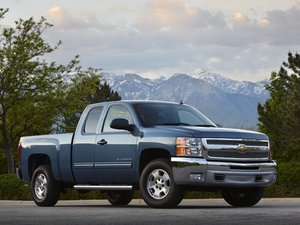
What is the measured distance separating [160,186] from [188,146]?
89 centimetres

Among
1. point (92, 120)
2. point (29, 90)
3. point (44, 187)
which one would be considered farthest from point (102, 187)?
point (29, 90)

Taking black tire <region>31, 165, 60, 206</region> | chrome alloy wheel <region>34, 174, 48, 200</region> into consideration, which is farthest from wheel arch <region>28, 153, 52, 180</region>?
chrome alloy wheel <region>34, 174, 48, 200</region>

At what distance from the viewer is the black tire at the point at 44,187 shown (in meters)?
16.4

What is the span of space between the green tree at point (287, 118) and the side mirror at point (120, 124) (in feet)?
130

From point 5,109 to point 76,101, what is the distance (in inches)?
166

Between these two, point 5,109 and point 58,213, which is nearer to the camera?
point 58,213

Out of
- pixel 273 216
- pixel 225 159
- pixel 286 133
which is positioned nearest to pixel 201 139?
pixel 225 159

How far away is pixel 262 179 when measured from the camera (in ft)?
47.7

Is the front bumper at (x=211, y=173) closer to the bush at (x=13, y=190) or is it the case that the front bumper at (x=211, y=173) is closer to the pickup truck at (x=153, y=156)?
the pickup truck at (x=153, y=156)

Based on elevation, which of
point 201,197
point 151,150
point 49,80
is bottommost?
point 201,197

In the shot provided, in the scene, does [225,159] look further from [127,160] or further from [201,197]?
[201,197]

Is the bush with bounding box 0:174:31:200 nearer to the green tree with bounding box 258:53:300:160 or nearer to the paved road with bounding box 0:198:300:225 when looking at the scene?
the paved road with bounding box 0:198:300:225

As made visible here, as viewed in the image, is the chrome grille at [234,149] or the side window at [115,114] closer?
the chrome grille at [234,149]

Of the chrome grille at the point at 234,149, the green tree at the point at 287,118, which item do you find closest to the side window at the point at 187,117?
the chrome grille at the point at 234,149
